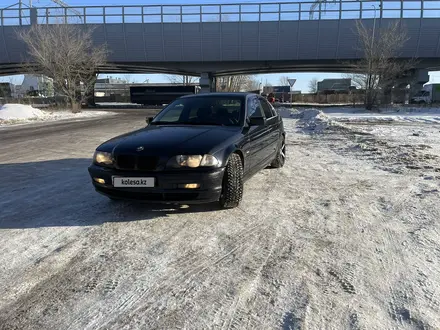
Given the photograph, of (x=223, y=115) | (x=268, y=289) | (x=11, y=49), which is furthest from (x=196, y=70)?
(x=268, y=289)

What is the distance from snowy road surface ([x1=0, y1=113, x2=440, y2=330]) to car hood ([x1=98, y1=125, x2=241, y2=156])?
81 centimetres

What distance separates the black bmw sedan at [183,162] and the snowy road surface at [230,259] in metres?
0.33

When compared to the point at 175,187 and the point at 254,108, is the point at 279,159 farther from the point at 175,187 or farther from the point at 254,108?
the point at 175,187

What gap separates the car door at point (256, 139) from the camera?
→ 5.44 metres

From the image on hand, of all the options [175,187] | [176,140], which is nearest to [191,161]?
[175,187]

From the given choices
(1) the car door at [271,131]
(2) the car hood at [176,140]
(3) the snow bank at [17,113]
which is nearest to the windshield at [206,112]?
(2) the car hood at [176,140]

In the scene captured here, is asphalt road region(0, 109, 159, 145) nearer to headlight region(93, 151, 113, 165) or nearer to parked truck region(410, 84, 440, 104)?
headlight region(93, 151, 113, 165)

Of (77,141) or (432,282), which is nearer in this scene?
(432,282)

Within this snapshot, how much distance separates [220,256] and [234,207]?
1.39 m

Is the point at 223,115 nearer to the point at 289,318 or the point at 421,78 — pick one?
the point at 289,318

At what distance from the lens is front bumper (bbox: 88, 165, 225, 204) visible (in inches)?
165

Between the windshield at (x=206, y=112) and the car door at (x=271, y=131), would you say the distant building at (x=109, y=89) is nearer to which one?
the car door at (x=271, y=131)

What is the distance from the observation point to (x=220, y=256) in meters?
3.49

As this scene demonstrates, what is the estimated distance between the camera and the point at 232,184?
4578 mm
